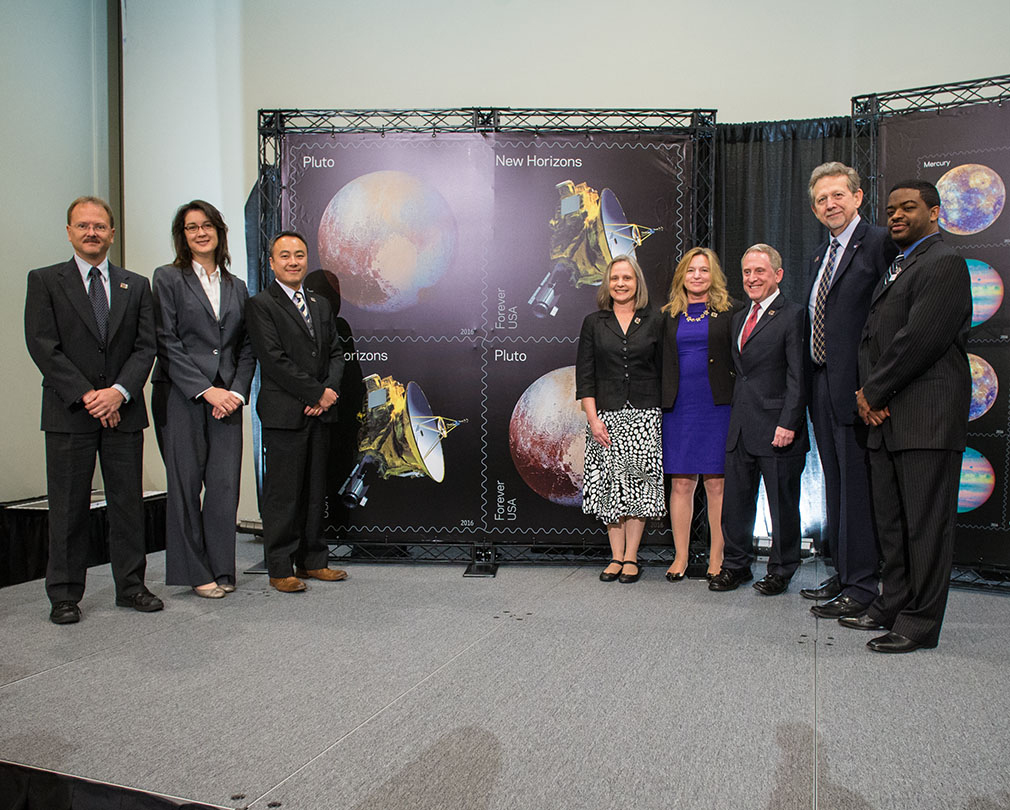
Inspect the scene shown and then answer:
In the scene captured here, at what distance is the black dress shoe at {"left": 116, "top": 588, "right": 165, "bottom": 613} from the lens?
3480 mm

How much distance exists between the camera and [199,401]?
3.72 m

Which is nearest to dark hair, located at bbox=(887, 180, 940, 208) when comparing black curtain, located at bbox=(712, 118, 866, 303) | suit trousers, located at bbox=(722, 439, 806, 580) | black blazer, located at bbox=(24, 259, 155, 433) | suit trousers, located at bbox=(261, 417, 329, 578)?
suit trousers, located at bbox=(722, 439, 806, 580)

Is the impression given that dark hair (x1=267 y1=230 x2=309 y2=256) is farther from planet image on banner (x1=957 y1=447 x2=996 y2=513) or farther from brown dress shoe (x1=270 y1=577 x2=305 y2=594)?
planet image on banner (x1=957 y1=447 x2=996 y2=513)

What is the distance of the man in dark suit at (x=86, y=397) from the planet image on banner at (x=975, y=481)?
3821 mm

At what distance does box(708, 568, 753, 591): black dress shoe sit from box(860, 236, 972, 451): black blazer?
45.2 inches

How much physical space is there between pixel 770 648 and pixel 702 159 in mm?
2844

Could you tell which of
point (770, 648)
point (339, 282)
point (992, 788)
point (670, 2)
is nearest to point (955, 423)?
point (770, 648)

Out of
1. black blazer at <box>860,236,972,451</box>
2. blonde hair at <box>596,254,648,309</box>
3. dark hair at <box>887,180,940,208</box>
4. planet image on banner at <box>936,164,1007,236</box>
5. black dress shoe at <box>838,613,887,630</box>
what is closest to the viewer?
black blazer at <box>860,236,972,451</box>

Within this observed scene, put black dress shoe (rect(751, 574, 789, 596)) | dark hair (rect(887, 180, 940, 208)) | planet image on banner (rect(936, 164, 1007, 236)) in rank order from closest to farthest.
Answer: dark hair (rect(887, 180, 940, 208)) < black dress shoe (rect(751, 574, 789, 596)) < planet image on banner (rect(936, 164, 1007, 236))

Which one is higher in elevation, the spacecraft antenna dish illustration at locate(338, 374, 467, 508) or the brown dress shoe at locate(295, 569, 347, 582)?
the spacecraft antenna dish illustration at locate(338, 374, 467, 508)

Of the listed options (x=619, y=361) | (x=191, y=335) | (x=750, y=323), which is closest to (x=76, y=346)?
(x=191, y=335)

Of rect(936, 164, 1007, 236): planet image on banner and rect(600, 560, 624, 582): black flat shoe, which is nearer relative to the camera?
rect(936, 164, 1007, 236): planet image on banner

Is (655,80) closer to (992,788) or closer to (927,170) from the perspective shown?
(927,170)

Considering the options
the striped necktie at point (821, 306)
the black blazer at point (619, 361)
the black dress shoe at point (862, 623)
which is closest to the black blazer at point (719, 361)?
the black blazer at point (619, 361)
